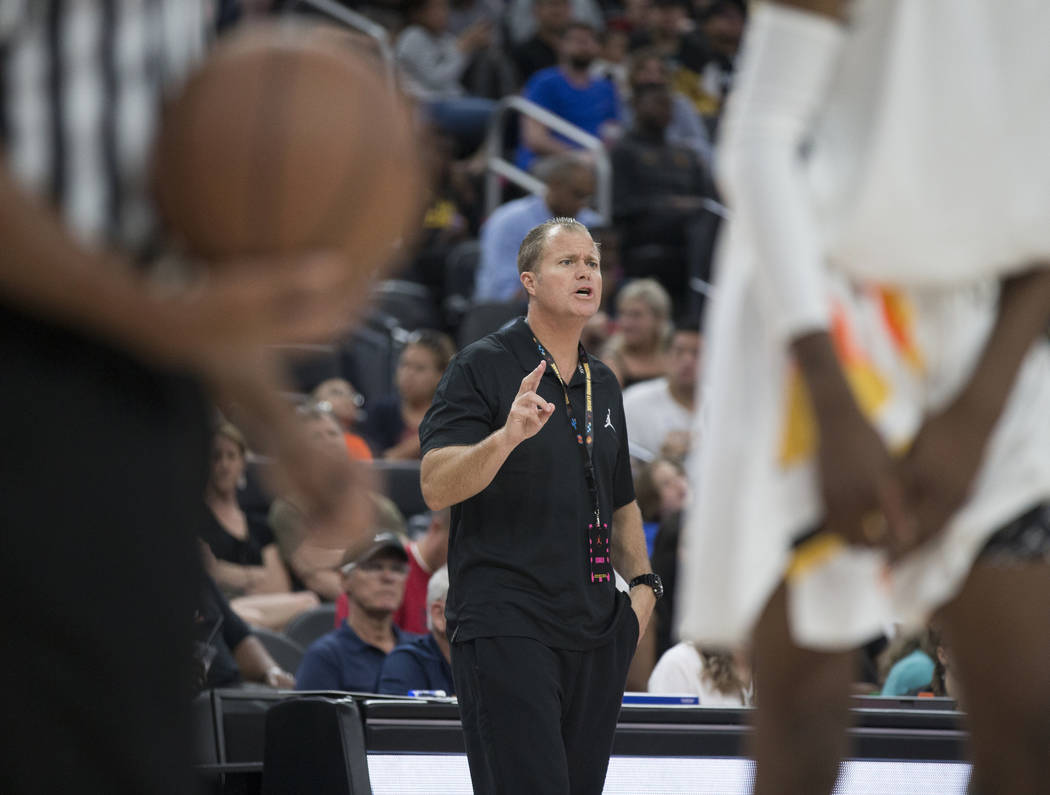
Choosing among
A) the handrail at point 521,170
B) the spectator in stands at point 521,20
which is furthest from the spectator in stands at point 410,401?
the spectator in stands at point 521,20

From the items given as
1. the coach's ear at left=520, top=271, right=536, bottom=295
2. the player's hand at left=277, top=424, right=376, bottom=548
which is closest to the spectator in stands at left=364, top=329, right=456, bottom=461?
the coach's ear at left=520, top=271, right=536, bottom=295

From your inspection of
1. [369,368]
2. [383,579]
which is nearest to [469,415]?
[383,579]

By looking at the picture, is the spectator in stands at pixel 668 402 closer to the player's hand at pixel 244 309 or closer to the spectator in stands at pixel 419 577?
the spectator in stands at pixel 419 577

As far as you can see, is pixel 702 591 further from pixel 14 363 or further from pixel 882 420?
pixel 14 363

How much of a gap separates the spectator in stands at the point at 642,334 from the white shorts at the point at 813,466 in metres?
7.03

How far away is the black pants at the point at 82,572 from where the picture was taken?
1.52 m

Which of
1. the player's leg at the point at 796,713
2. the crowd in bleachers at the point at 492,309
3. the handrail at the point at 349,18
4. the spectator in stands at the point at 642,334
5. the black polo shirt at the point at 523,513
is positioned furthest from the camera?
the handrail at the point at 349,18

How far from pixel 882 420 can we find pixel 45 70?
3.78 ft

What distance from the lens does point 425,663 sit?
614 centimetres

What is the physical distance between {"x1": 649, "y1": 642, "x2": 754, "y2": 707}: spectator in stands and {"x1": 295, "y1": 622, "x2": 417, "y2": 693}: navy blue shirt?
1.14m

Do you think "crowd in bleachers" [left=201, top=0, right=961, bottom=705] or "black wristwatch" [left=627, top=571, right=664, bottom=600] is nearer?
"black wristwatch" [left=627, top=571, right=664, bottom=600]

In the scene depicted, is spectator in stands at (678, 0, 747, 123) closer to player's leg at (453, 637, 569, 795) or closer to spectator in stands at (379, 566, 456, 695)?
spectator in stands at (379, 566, 456, 695)

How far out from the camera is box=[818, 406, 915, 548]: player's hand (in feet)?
6.42

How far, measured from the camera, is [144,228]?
63.0 inches
